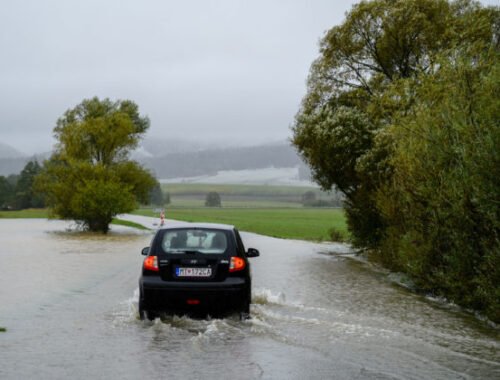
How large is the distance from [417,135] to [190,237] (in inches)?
248

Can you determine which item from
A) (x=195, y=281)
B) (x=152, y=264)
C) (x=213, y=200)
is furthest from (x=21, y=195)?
(x=195, y=281)

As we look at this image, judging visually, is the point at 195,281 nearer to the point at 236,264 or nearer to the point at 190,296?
the point at 190,296

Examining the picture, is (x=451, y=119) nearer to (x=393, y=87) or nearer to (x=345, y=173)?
(x=393, y=87)

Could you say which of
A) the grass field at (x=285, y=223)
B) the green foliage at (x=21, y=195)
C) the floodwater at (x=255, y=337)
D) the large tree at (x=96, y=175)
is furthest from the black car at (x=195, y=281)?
the green foliage at (x=21, y=195)

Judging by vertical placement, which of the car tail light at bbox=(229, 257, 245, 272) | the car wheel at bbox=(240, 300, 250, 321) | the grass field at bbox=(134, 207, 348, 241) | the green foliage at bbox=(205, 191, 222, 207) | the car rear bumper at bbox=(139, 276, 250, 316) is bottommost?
the grass field at bbox=(134, 207, 348, 241)

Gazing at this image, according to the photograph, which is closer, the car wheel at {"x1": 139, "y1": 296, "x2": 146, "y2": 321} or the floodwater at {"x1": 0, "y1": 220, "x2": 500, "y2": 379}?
the floodwater at {"x1": 0, "y1": 220, "x2": 500, "y2": 379}

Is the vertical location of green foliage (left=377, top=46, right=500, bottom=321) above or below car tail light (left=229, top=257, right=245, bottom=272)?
above

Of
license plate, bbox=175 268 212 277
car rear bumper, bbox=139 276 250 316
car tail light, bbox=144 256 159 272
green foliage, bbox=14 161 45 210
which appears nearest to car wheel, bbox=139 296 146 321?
car rear bumper, bbox=139 276 250 316

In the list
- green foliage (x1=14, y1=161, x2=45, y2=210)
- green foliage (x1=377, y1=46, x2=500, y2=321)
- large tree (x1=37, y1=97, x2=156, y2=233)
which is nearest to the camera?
green foliage (x1=377, y1=46, x2=500, y2=321)

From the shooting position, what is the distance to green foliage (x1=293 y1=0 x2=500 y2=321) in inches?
455

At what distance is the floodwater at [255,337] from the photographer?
7508 mm

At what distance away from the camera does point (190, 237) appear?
11.1 meters

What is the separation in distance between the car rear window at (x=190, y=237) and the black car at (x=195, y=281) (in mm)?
18

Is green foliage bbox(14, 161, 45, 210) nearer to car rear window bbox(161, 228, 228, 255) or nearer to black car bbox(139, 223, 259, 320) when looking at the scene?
car rear window bbox(161, 228, 228, 255)
